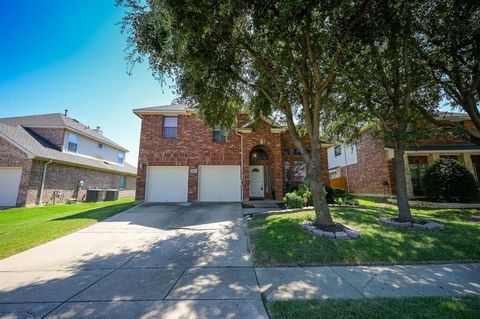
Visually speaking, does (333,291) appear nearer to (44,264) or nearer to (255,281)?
(255,281)

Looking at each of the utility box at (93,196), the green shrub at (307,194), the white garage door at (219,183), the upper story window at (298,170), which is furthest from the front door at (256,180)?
the utility box at (93,196)

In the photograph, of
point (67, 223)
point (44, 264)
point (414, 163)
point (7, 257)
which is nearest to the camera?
point (44, 264)

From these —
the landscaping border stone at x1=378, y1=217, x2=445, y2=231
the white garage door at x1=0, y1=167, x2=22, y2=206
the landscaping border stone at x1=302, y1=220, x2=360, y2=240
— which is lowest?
the landscaping border stone at x1=302, y1=220, x2=360, y2=240

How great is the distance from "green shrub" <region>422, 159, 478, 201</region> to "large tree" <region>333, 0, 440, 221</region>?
6.29 m

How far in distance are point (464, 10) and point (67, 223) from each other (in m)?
15.9

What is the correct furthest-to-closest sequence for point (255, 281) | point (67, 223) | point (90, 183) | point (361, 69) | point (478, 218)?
point (90, 183)
point (478, 218)
point (67, 223)
point (361, 69)
point (255, 281)

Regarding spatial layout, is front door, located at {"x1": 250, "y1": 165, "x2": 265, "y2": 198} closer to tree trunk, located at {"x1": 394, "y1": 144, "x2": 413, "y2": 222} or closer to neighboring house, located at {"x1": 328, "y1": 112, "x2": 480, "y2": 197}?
neighboring house, located at {"x1": 328, "y1": 112, "x2": 480, "y2": 197}

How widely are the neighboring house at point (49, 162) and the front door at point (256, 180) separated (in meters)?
13.5

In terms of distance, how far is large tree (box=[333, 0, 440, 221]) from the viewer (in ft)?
22.0

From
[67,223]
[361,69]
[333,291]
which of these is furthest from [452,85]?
[67,223]

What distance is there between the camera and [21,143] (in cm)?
1386

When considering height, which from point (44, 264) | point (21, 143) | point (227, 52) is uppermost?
point (227, 52)

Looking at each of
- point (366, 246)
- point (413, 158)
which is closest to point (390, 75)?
point (366, 246)

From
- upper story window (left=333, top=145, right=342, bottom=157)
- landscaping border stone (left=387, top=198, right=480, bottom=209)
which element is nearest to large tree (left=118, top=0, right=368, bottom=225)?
landscaping border stone (left=387, top=198, right=480, bottom=209)
